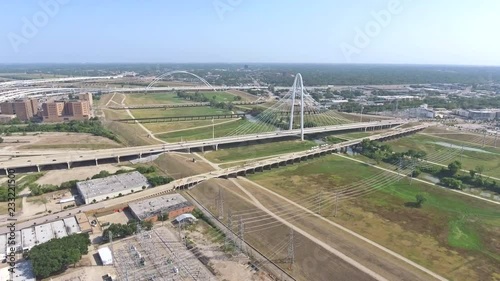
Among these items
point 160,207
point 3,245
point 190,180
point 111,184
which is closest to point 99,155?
point 111,184

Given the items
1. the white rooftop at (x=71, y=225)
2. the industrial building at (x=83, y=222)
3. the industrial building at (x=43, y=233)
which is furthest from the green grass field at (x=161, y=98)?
the industrial building at (x=43, y=233)

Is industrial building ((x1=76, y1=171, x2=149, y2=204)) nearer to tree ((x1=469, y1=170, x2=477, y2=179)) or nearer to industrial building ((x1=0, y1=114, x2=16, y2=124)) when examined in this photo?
tree ((x1=469, y1=170, x2=477, y2=179))

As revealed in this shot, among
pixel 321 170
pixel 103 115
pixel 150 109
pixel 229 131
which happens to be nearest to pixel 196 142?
pixel 229 131

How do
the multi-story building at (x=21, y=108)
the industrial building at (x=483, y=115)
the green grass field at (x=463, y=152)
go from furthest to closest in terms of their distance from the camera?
1. the industrial building at (x=483, y=115)
2. the multi-story building at (x=21, y=108)
3. the green grass field at (x=463, y=152)

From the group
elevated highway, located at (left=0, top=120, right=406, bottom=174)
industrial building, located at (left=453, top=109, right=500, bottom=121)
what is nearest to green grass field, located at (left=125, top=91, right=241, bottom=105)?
elevated highway, located at (left=0, top=120, right=406, bottom=174)

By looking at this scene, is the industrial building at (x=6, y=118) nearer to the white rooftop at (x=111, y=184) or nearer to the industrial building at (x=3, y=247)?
the white rooftop at (x=111, y=184)

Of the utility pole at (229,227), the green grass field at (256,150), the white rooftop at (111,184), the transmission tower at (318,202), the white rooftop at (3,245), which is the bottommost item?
the green grass field at (256,150)

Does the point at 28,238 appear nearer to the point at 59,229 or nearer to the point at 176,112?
the point at 59,229
